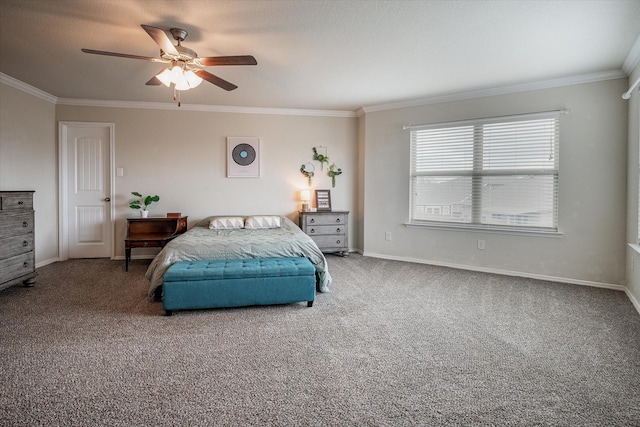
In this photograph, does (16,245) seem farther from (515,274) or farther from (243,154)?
(515,274)

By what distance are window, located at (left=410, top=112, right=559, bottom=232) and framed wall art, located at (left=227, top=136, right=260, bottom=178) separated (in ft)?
8.10

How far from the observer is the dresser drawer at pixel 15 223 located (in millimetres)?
3249

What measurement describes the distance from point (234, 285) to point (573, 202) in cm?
386

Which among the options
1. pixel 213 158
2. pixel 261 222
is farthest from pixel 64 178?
pixel 261 222

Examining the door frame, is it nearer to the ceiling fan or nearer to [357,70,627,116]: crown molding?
the ceiling fan

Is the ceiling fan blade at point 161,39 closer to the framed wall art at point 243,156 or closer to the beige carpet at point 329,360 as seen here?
the beige carpet at point 329,360

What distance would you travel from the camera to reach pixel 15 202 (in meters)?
3.39

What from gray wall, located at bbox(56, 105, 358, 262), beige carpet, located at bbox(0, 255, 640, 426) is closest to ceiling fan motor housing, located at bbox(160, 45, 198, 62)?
beige carpet, located at bbox(0, 255, 640, 426)

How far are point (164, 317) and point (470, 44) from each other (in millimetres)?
3596

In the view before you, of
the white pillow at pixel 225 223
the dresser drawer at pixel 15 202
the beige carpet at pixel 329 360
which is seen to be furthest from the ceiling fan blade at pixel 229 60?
the dresser drawer at pixel 15 202

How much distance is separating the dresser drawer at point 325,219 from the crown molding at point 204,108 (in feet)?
5.61

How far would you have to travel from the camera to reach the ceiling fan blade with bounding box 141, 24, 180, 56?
2178 millimetres

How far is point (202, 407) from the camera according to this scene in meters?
1.63

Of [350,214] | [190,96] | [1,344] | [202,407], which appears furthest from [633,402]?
[190,96]
